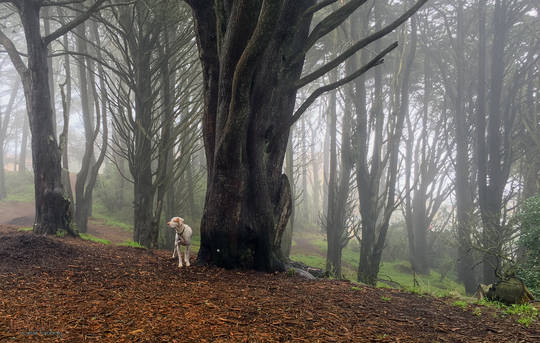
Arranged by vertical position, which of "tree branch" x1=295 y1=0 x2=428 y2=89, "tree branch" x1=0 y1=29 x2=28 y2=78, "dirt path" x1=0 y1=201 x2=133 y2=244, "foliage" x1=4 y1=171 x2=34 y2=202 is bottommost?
"dirt path" x1=0 y1=201 x2=133 y2=244

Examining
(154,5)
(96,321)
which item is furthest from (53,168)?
(96,321)

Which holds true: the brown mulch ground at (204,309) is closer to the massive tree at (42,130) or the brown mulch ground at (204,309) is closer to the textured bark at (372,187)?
the massive tree at (42,130)

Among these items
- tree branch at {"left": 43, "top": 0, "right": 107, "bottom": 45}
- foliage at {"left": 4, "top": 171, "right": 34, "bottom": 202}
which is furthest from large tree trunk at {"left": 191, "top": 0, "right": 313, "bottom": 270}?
foliage at {"left": 4, "top": 171, "right": 34, "bottom": 202}

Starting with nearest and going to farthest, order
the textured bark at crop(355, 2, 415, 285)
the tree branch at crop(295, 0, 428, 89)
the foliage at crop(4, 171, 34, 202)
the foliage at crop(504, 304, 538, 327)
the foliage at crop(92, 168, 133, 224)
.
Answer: the foliage at crop(504, 304, 538, 327), the tree branch at crop(295, 0, 428, 89), the textured bark at crop(355, 2, 415, 285), the foliage at crop(92, 168, 133, 224), the foliage at crop(4, 171, 34, 202)

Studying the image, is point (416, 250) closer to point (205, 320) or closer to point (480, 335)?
point (480, 335)

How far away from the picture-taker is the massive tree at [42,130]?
634cm

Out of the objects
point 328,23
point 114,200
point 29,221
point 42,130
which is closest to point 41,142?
point 42,130

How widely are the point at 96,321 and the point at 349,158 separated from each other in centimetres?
845

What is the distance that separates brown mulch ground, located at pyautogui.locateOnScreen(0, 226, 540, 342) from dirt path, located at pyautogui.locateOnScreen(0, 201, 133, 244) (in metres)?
7.34

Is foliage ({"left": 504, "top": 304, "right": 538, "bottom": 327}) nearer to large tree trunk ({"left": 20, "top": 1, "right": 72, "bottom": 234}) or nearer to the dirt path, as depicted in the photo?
large tree trunk ({"left": 20, "top": 1, "right": 72, "bottom": 234})

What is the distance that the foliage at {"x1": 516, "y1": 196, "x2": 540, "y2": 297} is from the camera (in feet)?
19.7

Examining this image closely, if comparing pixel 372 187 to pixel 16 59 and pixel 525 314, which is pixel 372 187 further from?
pixel 16 59

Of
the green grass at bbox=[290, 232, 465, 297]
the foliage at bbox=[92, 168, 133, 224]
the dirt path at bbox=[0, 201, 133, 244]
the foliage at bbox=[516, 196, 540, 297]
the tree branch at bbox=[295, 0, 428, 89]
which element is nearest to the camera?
the tree branch at bbox=[295, 0, 428, 89]

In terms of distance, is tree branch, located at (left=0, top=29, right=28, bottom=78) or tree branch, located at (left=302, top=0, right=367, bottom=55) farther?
tree branch, located at (left=0, top=29, right=28, bottom=78)
